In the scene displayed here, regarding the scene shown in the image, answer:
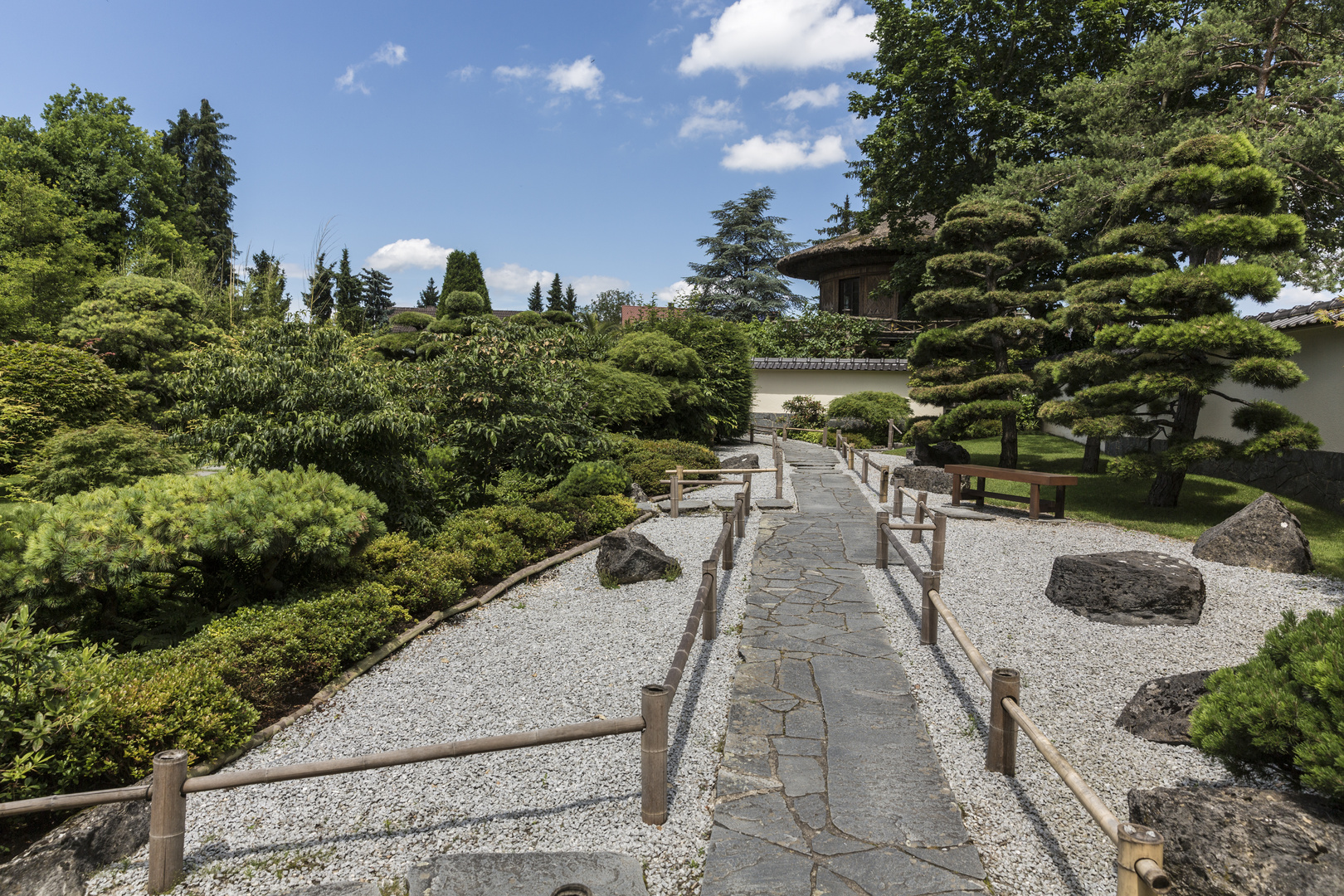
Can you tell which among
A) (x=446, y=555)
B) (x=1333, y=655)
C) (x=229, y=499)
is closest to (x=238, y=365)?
(x=229, y=499)

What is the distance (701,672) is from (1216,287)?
33.7 ft

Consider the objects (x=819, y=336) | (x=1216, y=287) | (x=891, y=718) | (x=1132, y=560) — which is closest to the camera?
(x=891, y=718)

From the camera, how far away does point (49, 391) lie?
11.3 m

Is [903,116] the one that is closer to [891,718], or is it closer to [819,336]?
[819,336]

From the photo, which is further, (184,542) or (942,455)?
(942,455)

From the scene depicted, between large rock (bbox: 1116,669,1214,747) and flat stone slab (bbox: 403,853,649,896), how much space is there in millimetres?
3529

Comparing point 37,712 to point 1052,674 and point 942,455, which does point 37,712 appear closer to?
point 1052,674

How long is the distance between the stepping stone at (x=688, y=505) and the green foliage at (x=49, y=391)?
33.8 ft

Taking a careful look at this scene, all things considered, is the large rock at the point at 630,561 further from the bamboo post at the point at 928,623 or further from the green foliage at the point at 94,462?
the green foliage at the point at 94,462

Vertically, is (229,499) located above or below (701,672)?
above

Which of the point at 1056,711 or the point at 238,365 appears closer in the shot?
the point at 1056,711

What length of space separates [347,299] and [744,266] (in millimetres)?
22476

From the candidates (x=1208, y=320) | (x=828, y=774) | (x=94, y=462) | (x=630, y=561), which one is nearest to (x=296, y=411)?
(x=94, y=462)

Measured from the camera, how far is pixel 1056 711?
187 inches
